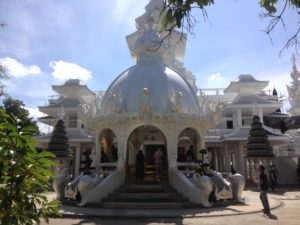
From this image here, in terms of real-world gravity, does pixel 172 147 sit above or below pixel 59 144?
below

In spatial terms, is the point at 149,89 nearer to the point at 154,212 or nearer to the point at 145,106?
the point at 145,106

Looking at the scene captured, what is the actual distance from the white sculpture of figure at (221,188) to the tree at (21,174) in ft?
35.2

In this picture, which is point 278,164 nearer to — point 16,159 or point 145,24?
point 145,24

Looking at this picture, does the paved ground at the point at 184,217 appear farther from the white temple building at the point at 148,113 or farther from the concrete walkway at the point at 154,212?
the white temple building at the point at 148,113

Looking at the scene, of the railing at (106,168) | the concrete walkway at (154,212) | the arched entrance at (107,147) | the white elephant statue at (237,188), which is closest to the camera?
the concrete walkway at (154,212)

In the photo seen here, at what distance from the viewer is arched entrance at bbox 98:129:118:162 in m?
Result: 16.2

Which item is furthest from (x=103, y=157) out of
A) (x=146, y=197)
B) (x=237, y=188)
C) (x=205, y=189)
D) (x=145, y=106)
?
(x=237, y=188)

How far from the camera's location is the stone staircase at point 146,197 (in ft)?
39.2

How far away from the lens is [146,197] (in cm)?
1291

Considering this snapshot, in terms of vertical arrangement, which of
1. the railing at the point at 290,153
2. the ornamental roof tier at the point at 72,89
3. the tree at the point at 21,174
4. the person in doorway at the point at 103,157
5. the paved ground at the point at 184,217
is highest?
the ornamental roof tier at the point at 72,89

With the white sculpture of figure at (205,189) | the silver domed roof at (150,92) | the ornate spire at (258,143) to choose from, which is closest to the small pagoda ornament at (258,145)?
the ornate spire at (258,143)

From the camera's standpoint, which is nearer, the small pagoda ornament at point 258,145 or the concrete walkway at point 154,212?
the concrete walkway at point 154,212

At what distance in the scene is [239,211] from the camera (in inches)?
444

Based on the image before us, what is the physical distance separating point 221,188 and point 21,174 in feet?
38.7
